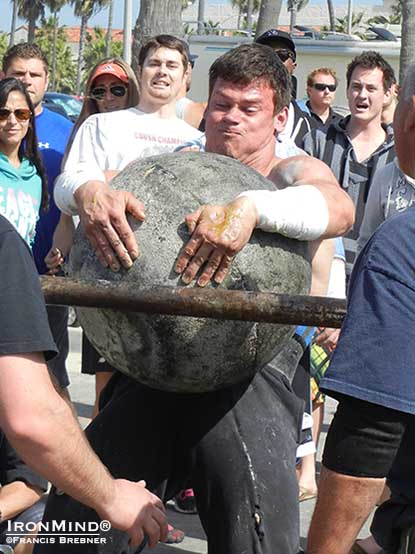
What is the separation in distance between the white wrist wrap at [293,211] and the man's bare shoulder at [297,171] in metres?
0.23

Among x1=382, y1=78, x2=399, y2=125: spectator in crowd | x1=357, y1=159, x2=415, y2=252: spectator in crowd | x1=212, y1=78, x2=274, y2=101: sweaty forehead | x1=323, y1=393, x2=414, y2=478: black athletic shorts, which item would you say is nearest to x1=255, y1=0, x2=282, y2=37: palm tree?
x1=382, y1=78, x2=399, y2=125: spectator in crowd

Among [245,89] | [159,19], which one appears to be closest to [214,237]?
[245,89]

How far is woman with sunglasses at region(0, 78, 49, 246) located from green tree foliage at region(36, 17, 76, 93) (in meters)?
71.6

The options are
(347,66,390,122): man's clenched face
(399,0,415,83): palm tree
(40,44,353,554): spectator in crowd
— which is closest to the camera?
(40,44,353,554): spectator in crowd

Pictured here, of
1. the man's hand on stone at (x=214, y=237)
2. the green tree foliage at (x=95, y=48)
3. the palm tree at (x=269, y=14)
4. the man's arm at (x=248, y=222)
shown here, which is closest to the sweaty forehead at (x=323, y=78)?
the man's arm at (x=248, y=222)

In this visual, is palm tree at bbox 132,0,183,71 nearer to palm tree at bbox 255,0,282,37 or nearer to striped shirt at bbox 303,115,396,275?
palm tree at bbox 255,0,282,37

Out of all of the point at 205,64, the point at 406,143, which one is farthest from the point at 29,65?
the point at 205,64

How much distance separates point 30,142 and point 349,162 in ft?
6.39

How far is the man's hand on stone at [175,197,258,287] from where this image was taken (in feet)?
11.0

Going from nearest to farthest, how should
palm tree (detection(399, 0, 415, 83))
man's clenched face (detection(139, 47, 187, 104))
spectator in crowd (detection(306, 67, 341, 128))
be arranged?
man's clenched face (detection(139, 47, 187, 104)) → spectator in crowd (detection(306, 67, 341, 128)) → palm tree (detection(399, 0, 415, 83))

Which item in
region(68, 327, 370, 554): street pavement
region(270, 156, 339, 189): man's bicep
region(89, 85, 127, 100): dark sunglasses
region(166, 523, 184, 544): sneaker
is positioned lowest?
region(68, 327, 370, 554): street pavement

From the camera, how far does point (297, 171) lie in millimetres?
3994

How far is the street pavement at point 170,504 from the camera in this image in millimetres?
5512

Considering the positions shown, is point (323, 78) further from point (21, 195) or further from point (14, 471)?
point (14, 471)
